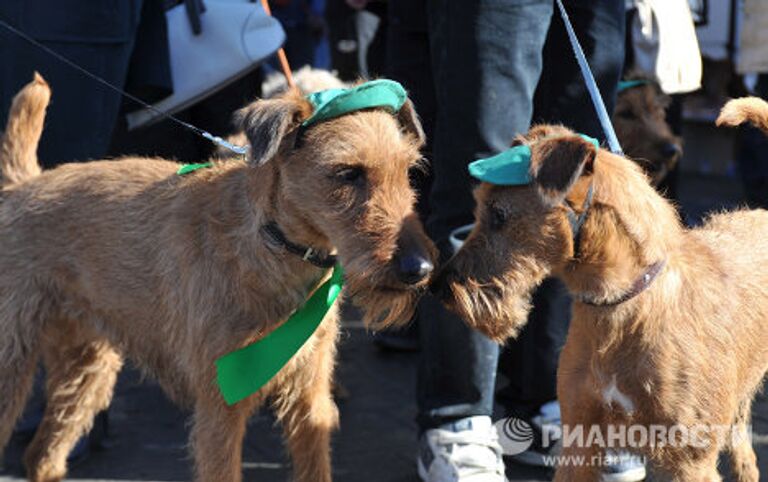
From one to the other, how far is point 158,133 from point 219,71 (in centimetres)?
70

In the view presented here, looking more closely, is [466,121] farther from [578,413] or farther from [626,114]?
[626,114]

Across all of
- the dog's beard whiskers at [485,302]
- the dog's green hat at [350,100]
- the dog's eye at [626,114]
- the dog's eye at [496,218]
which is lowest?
the dog's eye at [626,114]

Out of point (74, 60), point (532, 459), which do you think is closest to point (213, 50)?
point (74, 60)

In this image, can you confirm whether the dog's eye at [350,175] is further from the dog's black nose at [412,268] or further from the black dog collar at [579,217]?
the black dog collar at [579,217]

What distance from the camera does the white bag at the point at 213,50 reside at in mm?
4523

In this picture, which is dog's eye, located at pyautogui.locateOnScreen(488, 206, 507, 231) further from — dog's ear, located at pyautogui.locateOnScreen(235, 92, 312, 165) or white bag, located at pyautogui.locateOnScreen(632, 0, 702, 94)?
white bag, located at pyautogui.locateOnScreen(632, 0, 702, 94)

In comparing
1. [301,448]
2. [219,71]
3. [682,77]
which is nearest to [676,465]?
[301,448]

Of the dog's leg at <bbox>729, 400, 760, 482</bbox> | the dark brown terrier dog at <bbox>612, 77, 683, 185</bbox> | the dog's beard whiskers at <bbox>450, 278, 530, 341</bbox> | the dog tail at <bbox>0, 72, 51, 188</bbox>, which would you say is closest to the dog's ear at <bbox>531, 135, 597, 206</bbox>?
the dog's beard whiskers at <bbox>450, 278, 530, 341</bbox>

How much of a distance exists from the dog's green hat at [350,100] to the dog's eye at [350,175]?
0.61 feet

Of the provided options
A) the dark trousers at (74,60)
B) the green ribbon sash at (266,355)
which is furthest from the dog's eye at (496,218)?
the dark trousers at (74,60)

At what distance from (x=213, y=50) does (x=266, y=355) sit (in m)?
1.92

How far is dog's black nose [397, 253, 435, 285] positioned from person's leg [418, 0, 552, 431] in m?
0.74

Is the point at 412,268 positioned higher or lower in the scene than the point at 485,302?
higher

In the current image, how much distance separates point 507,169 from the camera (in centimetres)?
292
